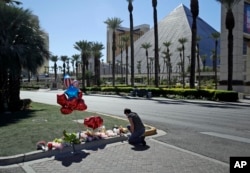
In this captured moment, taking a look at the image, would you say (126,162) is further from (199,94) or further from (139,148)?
(199,94)

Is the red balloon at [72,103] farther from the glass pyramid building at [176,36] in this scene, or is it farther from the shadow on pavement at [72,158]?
the glass pyramid building at [176,36]

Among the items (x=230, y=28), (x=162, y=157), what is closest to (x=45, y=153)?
(x=162, y=157)

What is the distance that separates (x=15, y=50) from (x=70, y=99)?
389 inches

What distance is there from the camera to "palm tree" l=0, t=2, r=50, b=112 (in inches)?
749

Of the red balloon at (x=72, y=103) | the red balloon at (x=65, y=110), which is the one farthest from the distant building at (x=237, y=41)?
the red balloon at (x=65, y=110)

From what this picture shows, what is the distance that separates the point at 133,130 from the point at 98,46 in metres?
69.4

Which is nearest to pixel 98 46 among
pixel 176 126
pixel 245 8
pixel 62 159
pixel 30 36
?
pixel 245 8

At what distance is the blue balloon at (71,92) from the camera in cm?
1050

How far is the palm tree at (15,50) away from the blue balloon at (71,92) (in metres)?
9.48

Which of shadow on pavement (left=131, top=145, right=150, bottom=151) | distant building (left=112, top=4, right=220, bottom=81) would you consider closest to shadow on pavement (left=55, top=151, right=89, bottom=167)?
shadow on pavement (left=131, top=145, right=150, bottom=151)

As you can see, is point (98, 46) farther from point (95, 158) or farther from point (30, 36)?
point (95, 158)

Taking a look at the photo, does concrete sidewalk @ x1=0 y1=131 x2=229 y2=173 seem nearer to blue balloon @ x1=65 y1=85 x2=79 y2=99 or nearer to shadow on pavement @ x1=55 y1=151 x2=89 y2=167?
shadow on pavement @ x1=55 y1=151 x2=89 y2=167

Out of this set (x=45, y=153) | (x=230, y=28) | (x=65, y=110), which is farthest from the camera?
(x=230, y=28)

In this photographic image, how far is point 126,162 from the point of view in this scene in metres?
7.98
